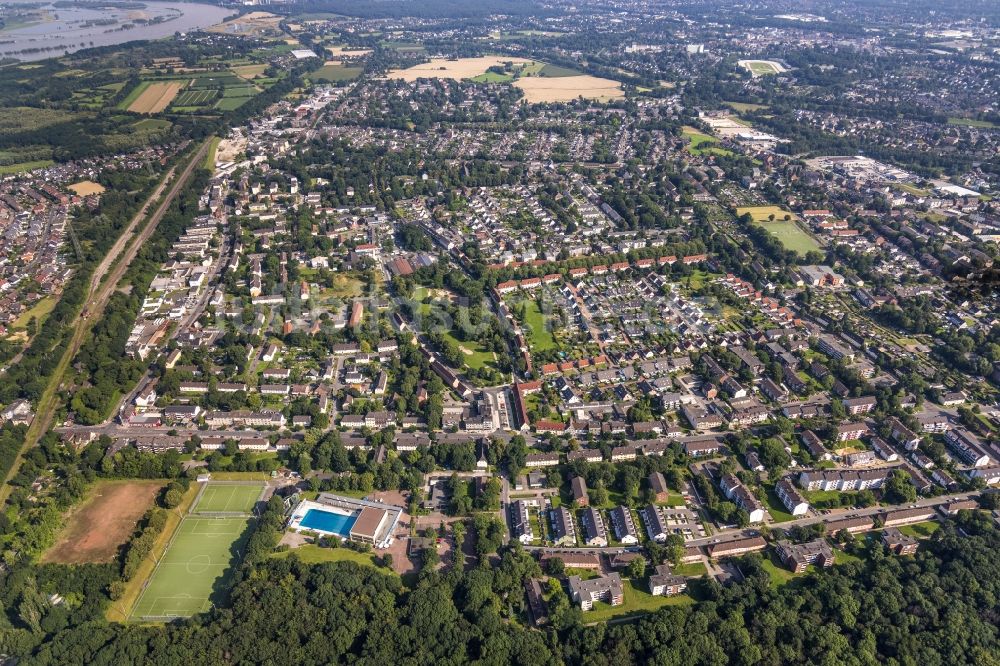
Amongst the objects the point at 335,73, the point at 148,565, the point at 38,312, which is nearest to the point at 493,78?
the point at 335,73

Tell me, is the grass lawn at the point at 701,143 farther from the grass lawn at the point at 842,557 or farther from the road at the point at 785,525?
the grass lawn at the point at 842,557

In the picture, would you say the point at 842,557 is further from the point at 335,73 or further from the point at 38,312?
the point at 335,73

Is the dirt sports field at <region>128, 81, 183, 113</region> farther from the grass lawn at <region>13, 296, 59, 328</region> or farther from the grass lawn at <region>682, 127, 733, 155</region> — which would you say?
the grass lawn at <region>682, 127, 733, 155</region>

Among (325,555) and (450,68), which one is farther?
(450,68)

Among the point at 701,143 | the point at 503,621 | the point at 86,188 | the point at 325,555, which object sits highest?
the point at 86,188

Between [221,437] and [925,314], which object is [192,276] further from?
[925,314]

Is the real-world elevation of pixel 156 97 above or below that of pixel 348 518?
above

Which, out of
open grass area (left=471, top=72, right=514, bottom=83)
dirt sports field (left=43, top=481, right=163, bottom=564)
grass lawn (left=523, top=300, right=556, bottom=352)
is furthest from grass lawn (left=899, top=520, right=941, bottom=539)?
open grass area (left=471, top=72, right=514, bottom=83)
